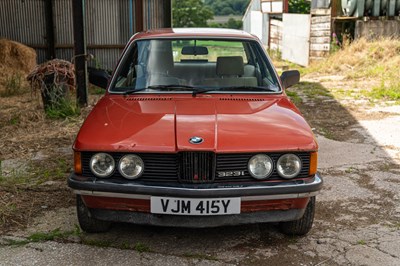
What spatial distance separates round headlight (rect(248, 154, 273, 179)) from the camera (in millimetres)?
3520

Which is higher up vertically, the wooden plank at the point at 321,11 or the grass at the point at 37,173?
the wooden plank at the point at 321,11

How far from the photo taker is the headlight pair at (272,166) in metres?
3.53

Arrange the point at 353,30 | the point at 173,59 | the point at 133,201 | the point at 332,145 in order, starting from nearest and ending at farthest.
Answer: the point at 133,201 < the point at 173,59 < the point at 332,145 < the point at 353,30

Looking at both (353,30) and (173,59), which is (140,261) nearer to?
(173,59)

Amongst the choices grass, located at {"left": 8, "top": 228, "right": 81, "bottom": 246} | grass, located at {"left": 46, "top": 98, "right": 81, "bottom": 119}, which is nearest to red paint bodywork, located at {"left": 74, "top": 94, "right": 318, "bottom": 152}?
grass, located at {"left": 8, "top": 228, "right": 81, "bottom": 246}

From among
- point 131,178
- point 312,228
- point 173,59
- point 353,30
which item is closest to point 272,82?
point 173,59

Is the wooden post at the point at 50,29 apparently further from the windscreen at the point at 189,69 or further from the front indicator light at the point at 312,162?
the front indicator light at the point at 312,162

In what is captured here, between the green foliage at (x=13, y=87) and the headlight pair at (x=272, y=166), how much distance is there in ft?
26.3

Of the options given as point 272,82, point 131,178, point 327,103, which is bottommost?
point 327,103

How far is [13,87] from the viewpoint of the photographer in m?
10.4

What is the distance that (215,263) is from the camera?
355 cm

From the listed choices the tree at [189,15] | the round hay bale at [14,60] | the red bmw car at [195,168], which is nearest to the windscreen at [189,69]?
the red bmw car at [195,168]

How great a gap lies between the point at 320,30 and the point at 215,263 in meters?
12.7

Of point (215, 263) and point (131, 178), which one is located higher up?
point (131, 178)
